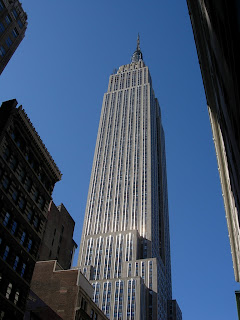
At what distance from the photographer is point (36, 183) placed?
46.5 metres

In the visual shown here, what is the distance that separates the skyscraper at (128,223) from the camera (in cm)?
12788

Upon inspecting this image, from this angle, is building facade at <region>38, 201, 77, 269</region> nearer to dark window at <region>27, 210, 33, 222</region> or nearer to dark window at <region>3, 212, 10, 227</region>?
dark window at <region>27, 210, 33, 222</region>

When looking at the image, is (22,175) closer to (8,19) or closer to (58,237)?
(58,237)

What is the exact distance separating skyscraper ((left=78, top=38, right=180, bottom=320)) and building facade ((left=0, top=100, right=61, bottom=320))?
8917 cm

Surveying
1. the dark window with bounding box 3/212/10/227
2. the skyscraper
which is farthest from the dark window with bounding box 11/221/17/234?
the skyscraper

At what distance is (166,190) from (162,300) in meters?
72.0

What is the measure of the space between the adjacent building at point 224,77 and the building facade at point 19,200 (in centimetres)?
2312

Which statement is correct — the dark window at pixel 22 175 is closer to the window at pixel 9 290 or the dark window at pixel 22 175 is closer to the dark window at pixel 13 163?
the dark window at pixel 13 163

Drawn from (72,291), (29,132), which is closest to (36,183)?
(29,132)

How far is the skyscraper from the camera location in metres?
128

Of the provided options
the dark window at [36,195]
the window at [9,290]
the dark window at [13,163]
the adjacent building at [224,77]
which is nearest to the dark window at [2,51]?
the dark window at [13,163]

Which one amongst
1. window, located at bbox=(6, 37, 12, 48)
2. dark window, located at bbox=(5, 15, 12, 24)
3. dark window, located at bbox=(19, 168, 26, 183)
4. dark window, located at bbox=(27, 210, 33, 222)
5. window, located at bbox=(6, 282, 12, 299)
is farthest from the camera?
window, located at bbox=(6, 37, 12, 48)

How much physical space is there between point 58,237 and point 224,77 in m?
66.1

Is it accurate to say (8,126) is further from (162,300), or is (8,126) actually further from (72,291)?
(162,300)
